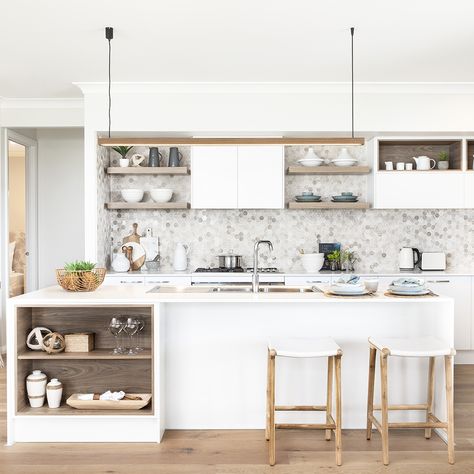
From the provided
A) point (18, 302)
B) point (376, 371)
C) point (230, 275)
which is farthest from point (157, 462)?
point (230, 275)

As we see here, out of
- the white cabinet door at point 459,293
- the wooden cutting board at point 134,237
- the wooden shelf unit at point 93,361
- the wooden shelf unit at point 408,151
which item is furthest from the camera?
the wooden cutting board at point 134,237

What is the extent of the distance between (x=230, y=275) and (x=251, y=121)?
1.44m

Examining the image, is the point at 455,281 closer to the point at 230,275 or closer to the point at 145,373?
the point at 230,275

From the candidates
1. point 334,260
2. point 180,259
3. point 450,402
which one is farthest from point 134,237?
point 450,402

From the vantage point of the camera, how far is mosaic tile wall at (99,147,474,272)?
6039mm

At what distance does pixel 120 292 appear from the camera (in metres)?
3.81

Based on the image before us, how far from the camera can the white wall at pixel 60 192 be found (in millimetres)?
6840

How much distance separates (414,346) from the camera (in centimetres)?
328

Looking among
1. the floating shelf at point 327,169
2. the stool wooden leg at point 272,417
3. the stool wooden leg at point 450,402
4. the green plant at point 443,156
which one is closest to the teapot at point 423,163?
the green plant at point 443,156

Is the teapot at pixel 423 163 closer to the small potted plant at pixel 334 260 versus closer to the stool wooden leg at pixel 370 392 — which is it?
the small potted plant at pixel 334 260

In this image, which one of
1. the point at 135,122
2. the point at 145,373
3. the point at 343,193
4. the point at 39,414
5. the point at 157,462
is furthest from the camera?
the point at 343,193

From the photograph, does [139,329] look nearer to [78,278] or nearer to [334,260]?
[78,278]

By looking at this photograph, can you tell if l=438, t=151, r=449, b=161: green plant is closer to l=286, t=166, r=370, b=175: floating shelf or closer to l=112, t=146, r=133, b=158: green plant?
l=286, t=166, r=370, b=175: floating shelf

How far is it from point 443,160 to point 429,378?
9.32ft
